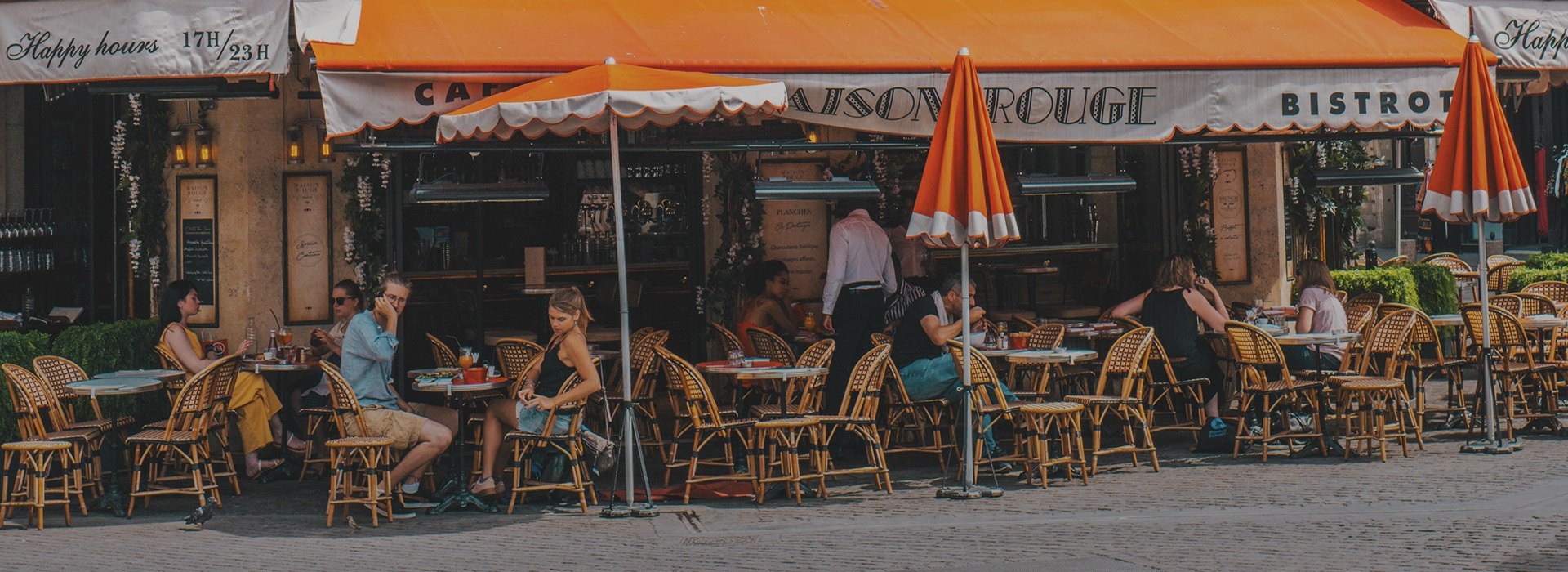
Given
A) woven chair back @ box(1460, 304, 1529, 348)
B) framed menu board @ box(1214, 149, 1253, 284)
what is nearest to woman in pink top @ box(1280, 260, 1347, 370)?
woven chair back @ box(1460, 304, 1529, 348)

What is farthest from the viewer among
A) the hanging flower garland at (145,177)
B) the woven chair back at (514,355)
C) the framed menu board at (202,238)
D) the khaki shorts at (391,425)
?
the framed menu board at (202,238)

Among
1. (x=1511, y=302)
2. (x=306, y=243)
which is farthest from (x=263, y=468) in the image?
(x=1511, y=302)

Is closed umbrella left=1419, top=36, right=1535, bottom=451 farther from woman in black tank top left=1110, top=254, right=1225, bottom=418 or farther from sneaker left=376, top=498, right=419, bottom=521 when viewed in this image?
sneaker left=376, top=498, right=419, bottom=521

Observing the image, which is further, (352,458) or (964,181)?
(352,458)

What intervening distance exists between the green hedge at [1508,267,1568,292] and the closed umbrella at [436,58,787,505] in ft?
39.5

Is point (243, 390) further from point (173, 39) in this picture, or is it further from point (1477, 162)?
point (1477, 162)

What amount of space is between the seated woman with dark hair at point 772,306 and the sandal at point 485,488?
314cm

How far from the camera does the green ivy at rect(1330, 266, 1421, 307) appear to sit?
13.6 metres

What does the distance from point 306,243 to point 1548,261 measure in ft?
48.5

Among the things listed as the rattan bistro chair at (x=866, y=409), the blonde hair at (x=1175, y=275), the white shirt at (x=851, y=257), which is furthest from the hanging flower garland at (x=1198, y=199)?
the rattan bistro chair at (x=866, y=409)

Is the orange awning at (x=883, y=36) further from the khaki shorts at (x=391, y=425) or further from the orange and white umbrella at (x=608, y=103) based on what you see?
the khaki shorts at (x=391, y=425)

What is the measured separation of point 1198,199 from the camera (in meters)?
13.0

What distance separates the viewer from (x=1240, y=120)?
9.34 m

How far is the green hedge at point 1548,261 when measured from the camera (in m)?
18.0
